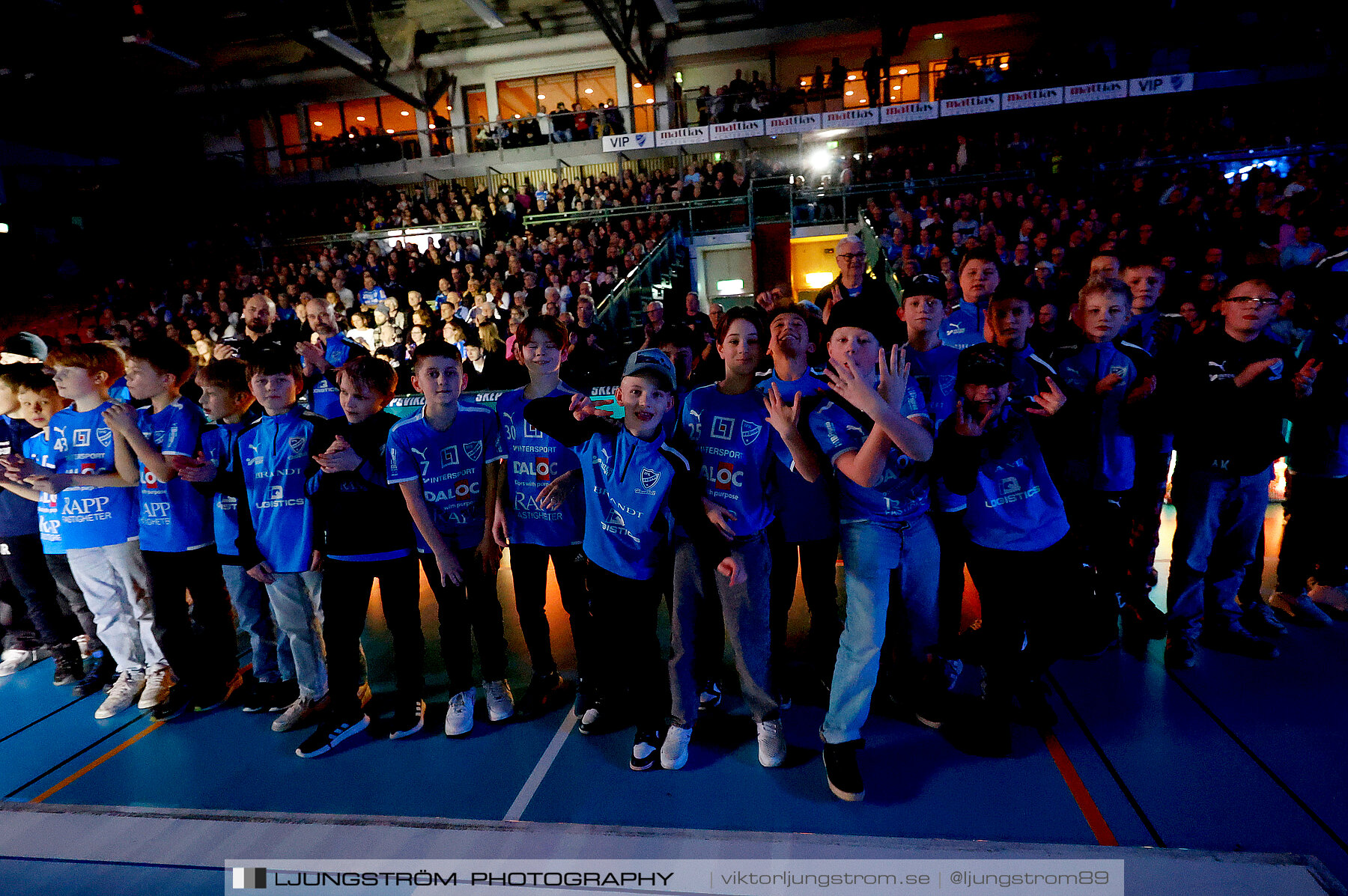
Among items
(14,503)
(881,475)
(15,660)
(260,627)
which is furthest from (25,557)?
(881,475)

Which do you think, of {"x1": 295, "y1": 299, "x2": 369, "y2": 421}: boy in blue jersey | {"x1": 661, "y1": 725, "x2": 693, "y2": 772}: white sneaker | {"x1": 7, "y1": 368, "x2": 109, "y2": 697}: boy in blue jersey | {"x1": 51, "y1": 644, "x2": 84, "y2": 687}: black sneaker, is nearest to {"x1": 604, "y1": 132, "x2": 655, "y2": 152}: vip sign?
{"x1": 295, "y1": 299, "x2": 369, "y2": 421}: boy in blue jersey

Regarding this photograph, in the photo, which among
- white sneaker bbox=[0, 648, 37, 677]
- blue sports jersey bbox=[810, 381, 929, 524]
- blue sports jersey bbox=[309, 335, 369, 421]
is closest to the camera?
blue sports jersey bbox=[810, 381, 929, 524]

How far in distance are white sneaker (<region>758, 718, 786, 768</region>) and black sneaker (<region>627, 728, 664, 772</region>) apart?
45 centimetres

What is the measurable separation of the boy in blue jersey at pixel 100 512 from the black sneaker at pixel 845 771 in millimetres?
3471

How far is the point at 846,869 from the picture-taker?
81.7 inches

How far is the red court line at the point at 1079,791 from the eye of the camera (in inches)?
87.5

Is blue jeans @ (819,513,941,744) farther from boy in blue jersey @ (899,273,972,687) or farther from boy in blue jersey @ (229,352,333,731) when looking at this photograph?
boy in blue jersey @ (229,352,333,731)

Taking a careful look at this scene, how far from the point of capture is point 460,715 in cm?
302

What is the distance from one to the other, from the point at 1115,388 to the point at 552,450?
2.75m

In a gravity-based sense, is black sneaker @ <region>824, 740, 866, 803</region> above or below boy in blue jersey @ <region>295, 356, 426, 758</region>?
below

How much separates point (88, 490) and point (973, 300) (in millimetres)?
5112

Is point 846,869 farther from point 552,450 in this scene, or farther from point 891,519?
point 552,450

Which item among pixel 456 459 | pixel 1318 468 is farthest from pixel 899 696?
pixel 1318 468

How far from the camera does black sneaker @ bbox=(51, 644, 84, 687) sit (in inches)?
146
